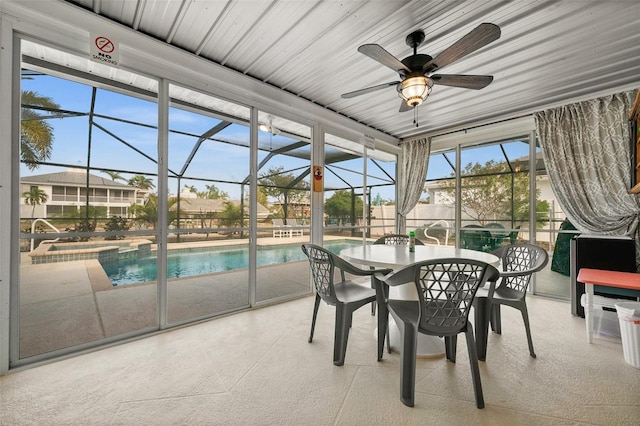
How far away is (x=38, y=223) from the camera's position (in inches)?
87.4

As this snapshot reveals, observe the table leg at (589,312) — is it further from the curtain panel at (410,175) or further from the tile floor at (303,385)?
the curtain panel at (410,175)

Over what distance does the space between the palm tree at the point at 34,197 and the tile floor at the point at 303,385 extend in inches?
50.4

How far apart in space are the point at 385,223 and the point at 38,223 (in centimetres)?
484

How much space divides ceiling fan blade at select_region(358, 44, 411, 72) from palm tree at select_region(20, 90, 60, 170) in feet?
8.55

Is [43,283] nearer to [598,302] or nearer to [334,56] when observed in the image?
[334,56]

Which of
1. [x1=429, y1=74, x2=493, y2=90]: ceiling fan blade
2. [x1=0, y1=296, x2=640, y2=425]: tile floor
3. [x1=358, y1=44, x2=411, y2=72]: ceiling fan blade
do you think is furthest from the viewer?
[x1=429, y1=74, x2=493, y2=90]: ceiling fan blade

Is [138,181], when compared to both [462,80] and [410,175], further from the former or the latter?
[410,175]

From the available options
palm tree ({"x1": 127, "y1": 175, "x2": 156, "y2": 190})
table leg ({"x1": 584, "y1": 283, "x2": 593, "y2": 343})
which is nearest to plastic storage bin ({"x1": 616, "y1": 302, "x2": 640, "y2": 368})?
table leg ({"x1": 584, "y1": 283, "x2": 593, "y2": 343})

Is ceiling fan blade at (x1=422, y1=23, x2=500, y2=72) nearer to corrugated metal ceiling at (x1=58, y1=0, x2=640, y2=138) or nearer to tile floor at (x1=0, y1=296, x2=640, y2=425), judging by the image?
corrugated metal ceiling at (x1=58, y1=0, x2=640, y2=138)

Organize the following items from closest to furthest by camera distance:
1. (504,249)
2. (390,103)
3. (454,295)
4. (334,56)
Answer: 1. (454,295)
2. (334,56)
3. (504,249)
4. (390,103)

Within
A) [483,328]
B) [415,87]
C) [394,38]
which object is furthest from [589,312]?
[394,38]

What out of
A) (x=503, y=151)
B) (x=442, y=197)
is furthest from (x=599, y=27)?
(x=442, y=197)

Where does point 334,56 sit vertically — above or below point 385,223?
above

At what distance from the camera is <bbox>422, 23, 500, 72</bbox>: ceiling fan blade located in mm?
1541
